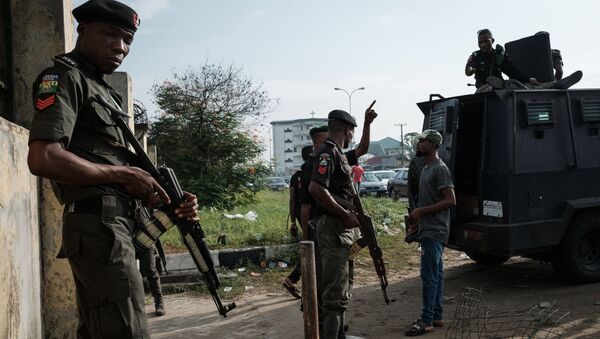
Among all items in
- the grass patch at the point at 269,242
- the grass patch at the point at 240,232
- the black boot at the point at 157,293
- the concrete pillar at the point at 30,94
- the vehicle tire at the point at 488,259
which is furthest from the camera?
the grass patch at the point at 240,232

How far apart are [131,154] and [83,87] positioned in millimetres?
372

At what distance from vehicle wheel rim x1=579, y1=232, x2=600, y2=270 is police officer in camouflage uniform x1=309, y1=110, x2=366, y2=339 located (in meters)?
3.39

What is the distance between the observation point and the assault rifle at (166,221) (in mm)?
2246

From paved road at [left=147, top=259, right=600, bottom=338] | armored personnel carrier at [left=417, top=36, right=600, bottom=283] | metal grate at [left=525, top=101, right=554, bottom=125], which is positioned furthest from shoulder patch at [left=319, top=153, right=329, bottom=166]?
metal grate at [left=525, top=101, right=554, bottom=125]

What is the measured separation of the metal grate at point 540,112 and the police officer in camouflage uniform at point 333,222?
102 inches

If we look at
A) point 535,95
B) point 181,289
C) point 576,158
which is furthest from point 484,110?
point 181,289

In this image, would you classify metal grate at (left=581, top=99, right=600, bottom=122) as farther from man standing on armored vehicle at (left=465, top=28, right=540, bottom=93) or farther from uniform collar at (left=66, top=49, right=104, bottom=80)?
uniform collar at (left=66, top=49, right=104, bottom=80)

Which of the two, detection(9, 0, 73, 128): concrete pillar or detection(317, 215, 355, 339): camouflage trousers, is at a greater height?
detection(9, 0, 73, 128): concrete pillar

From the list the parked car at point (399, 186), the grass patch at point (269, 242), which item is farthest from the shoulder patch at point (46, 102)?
the parked car at point (399, 186)

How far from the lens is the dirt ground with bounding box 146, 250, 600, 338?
448cm

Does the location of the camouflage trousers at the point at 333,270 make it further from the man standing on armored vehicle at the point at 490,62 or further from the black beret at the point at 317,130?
the man standing on armored vehicle at the point at 490,62

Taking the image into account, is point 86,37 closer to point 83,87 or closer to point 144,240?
point 83,87

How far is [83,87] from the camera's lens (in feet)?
6.86

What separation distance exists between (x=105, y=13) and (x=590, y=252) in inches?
234
